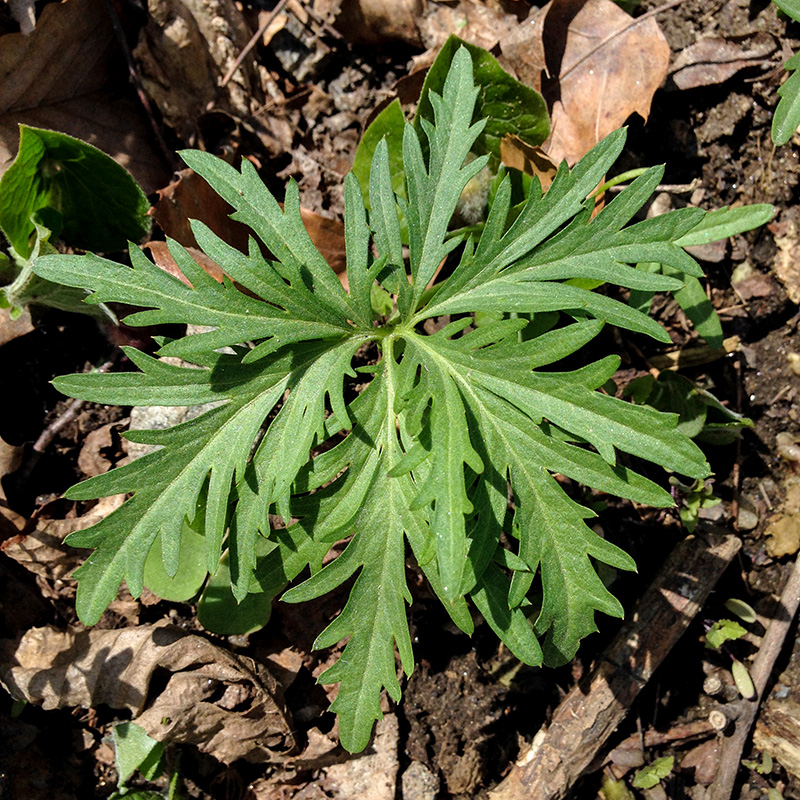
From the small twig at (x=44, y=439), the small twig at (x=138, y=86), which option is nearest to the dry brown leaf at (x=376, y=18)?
the small twig at (x=138, y=86)

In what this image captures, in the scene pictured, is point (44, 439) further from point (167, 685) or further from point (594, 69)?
point (594, 69)

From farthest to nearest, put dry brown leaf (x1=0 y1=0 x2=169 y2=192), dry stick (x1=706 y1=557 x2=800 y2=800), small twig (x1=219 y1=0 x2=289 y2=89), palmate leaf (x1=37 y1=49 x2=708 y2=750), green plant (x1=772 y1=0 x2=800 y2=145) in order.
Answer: small twig (x1=219 y1=0 x2=289 y2=89) < dry stick (x1=706 y1=557 x2=800 y2=800) < dry brown leaf (x1=0 y1=0 x2=169 y2=192) < green plant (x1=772 y1=0 x2=800 y2=145) < palmate leaf (x1=37 y1=49 x2=708 y2=750)

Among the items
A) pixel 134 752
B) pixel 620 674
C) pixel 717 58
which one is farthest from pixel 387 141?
pixel 134 752

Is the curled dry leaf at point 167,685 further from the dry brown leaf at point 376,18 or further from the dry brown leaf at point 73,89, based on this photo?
the dry brown leaf at point 376,18

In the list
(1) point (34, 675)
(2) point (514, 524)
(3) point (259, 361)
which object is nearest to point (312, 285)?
(3) point (259, 361)

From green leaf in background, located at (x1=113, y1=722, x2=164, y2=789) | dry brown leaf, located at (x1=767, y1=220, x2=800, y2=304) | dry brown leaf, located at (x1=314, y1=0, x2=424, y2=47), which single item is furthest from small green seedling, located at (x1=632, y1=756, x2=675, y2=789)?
dry brown leaf, located at (x1=314, y1=0, x2=424, y2=47)

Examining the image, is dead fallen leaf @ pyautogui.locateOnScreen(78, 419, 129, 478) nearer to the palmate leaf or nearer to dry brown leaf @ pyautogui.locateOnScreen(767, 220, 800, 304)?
the palmate leaf

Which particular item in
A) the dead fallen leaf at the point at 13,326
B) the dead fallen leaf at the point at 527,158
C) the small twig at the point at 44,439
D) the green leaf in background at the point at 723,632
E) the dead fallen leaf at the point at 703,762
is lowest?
the dead fallen leaf at the point at 703,762
